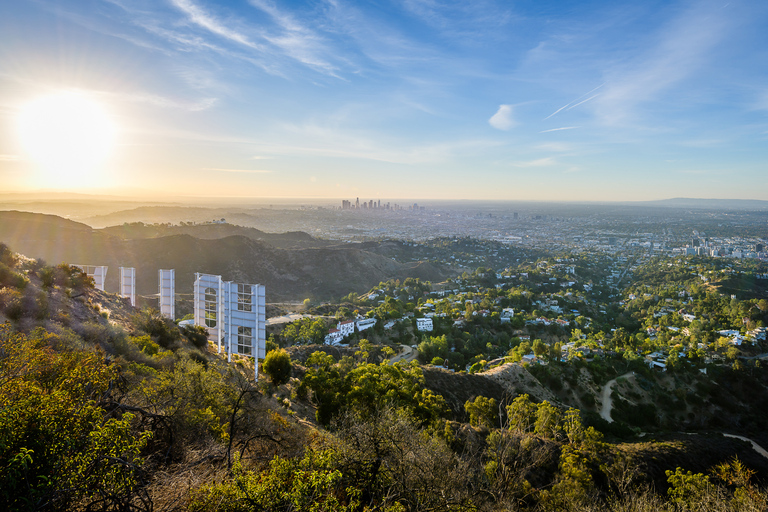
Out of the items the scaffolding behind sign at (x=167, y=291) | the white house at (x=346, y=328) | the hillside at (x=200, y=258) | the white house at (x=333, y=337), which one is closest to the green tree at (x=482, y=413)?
the scaffolding behind sign at (x=167, y=291)

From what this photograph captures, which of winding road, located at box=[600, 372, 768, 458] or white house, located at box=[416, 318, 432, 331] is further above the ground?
white house, located at box=[416, 318, 432, 331]

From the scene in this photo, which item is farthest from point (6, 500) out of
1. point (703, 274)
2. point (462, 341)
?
point (703, 274)

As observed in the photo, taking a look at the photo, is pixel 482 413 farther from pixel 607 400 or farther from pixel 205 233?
pixel 205 233

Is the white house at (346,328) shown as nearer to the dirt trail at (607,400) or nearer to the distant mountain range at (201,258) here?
the distant mountain range at (201,258)

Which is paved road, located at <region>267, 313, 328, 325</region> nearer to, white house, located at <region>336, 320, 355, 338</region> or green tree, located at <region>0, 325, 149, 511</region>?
white house, located at <region>336, 320, 355, 338</region>

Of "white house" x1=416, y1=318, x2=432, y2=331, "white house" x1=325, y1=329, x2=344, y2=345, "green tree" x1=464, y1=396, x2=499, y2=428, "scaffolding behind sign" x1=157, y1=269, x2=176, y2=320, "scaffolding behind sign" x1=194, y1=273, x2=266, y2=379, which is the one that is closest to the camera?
"scaffolding behind sign" x1=194, y1=273, x2=266, y2=379

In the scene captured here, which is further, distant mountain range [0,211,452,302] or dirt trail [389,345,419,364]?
distant mountain range [0,211,452,302]

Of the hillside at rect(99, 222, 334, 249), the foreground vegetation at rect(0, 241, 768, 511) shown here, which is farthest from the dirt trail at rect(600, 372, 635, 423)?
the hillside at rect(99, 222, 334, 249)
